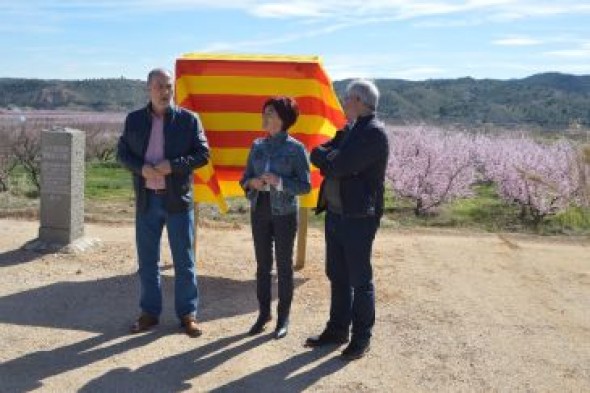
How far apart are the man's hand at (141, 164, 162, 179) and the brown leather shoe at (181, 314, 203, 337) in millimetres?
1125

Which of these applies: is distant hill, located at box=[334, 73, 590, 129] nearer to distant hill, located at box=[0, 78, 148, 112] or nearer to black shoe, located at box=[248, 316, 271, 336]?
distant hill, located at box=[0, 78, 148, 112]

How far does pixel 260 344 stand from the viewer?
5.21 metres

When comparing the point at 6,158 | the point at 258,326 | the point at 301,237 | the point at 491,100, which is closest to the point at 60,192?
the point at 301,237

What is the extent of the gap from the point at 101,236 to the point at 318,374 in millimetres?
5173

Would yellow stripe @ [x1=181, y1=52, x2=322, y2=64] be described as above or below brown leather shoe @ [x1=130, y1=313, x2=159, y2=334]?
above

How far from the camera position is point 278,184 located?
16.2 ft

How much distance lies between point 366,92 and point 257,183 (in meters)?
1.01

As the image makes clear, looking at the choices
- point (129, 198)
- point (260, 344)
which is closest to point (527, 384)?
point (260, 344)

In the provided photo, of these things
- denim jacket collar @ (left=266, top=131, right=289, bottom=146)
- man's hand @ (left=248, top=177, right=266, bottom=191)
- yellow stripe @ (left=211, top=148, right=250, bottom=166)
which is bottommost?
man's hand @ (left=248, top=177, right=266, bottom=191)

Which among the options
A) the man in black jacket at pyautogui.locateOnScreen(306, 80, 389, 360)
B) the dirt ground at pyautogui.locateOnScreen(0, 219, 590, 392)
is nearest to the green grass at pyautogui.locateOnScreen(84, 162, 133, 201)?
the dirt ground at pyautogui.locateOnScreen(0, 219, 590, 392)

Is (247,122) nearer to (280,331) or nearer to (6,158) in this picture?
(280,331)

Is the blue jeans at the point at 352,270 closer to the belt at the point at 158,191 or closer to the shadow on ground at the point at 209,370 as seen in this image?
the shadow on ground at the point at 209,370

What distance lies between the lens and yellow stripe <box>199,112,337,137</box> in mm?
7008

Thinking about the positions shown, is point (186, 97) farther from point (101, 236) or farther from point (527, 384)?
point (527, 384)
